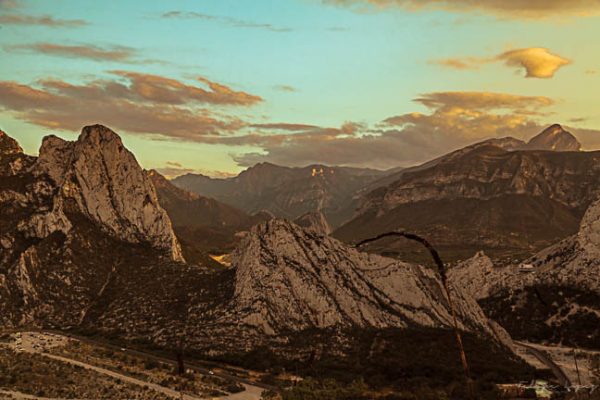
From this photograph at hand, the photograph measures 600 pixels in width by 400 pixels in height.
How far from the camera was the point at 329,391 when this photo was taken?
66188 millimetres

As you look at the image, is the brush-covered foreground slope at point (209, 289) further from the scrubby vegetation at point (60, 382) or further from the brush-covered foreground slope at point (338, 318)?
the scrubby vegetation at point (60, 382)

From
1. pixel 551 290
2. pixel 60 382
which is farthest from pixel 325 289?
pixel 551 290

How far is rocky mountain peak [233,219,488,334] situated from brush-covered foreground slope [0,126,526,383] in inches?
9.7

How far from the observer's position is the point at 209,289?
133375 mm

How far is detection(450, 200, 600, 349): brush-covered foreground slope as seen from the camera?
419 feet

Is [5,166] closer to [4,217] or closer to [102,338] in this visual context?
[4,217]

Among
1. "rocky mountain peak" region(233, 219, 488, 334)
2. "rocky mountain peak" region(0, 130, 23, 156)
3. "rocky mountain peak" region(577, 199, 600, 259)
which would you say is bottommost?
"rocky mountain peak" region(233, 219, 488, 334)

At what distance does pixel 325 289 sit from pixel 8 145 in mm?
122493

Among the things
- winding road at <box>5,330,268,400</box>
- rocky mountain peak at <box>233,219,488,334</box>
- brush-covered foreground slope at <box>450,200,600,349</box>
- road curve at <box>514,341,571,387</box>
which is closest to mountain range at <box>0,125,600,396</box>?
rocky mountain peak at <box>233,219,488,334</box>

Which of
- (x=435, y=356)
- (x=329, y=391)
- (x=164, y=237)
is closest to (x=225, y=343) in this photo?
(x=435, y=356)

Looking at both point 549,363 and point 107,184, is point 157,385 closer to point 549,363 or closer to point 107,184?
point 549,363

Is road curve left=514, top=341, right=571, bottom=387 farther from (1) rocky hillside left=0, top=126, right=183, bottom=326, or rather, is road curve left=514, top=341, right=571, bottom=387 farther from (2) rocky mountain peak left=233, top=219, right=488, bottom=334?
(1) rocky hillside left=0, top=126, right=183, bottom=326

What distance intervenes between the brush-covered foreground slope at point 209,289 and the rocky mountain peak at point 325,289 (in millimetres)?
245

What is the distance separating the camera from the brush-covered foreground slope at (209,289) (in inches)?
4218
